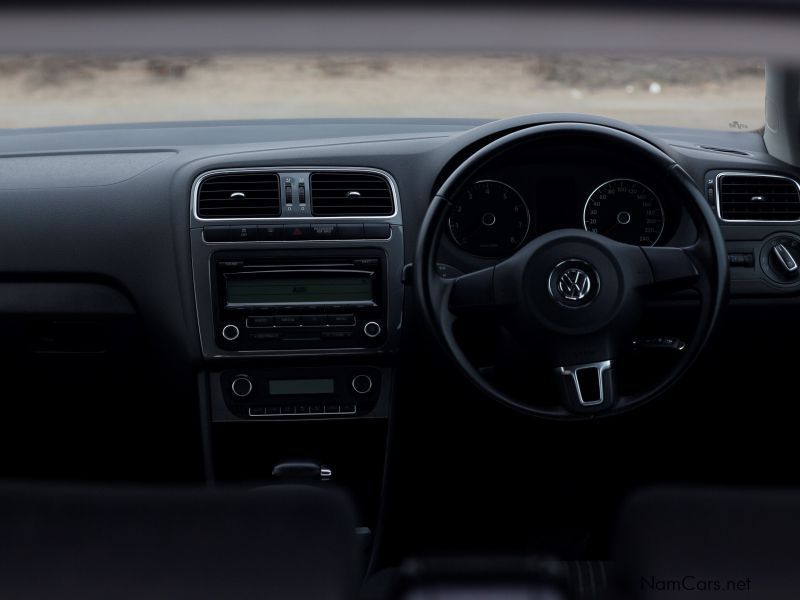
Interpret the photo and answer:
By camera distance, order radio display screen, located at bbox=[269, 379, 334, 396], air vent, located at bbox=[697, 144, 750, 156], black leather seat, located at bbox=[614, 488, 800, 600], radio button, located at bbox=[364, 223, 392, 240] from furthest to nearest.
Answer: air vent, located at bbox=[697, 144, 750, 156]
radio display screen, located at bbox=[269, 379, 334, 396]
radio button, located at bbox=[364, 223, 392, 240]
black leather seat, located at bbox=[614, 488, 800, 600]

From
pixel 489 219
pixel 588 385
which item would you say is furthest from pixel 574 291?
pixel 489 219

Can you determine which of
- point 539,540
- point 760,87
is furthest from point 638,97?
point 539,540

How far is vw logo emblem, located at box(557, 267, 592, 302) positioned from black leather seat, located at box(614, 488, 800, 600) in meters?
0.66

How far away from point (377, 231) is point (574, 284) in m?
0.64

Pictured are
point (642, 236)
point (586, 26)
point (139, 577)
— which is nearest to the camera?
point (586, 26)

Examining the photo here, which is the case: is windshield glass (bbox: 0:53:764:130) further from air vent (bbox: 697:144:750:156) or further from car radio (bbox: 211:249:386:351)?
car radio (bbox: 211:249:386:351)

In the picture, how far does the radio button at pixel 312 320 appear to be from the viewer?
290 centimetres

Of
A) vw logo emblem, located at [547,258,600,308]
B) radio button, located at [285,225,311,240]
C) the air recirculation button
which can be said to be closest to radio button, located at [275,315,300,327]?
Result: radio button, located at [285,225,311,240]

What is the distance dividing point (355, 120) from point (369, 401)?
89 centimetres

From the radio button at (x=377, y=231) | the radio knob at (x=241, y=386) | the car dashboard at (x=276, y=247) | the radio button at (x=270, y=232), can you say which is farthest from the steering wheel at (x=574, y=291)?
the radio knob at (x=241, y=386)

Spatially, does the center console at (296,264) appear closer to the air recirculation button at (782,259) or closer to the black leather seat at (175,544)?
the black leather seat at (175,544)

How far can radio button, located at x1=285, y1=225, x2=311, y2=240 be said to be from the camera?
9.36ft

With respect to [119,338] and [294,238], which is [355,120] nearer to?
[294,238]

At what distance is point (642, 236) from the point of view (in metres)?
2.82
